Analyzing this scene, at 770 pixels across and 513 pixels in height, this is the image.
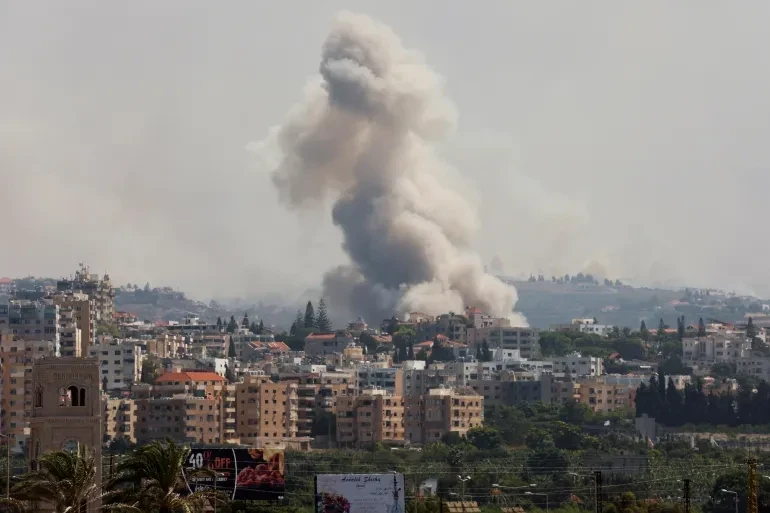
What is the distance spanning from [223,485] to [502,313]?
406 feet

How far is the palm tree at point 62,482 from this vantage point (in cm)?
4588

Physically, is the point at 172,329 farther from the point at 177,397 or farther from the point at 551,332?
the point at 177,397

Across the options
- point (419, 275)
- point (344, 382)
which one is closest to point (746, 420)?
point (344, 382)

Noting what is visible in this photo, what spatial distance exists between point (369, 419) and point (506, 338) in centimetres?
4878

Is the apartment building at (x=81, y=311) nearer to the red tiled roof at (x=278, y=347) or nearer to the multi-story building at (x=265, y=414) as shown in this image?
the red tiled roof at (x=278, y=347)

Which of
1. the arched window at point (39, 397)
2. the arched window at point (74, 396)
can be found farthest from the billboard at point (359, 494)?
the arched window at point (39, 397)

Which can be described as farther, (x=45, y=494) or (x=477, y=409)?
(x=477, y=409)

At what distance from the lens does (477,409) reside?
12975 cm

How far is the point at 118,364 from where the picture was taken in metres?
140

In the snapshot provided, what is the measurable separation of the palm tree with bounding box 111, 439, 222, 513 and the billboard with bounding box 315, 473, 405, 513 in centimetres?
990

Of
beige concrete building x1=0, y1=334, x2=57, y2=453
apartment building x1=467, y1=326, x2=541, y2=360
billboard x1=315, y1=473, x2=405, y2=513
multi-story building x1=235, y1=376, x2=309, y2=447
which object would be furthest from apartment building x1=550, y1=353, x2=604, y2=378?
billboard x1=315, y1=473, x2=405, y2=513

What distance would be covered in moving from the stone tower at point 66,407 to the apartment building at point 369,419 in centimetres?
7322

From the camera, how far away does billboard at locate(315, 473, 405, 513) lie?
61.4 m

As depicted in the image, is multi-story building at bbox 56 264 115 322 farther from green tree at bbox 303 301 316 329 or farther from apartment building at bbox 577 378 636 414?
apartment building at bbox 577 378 636 414
